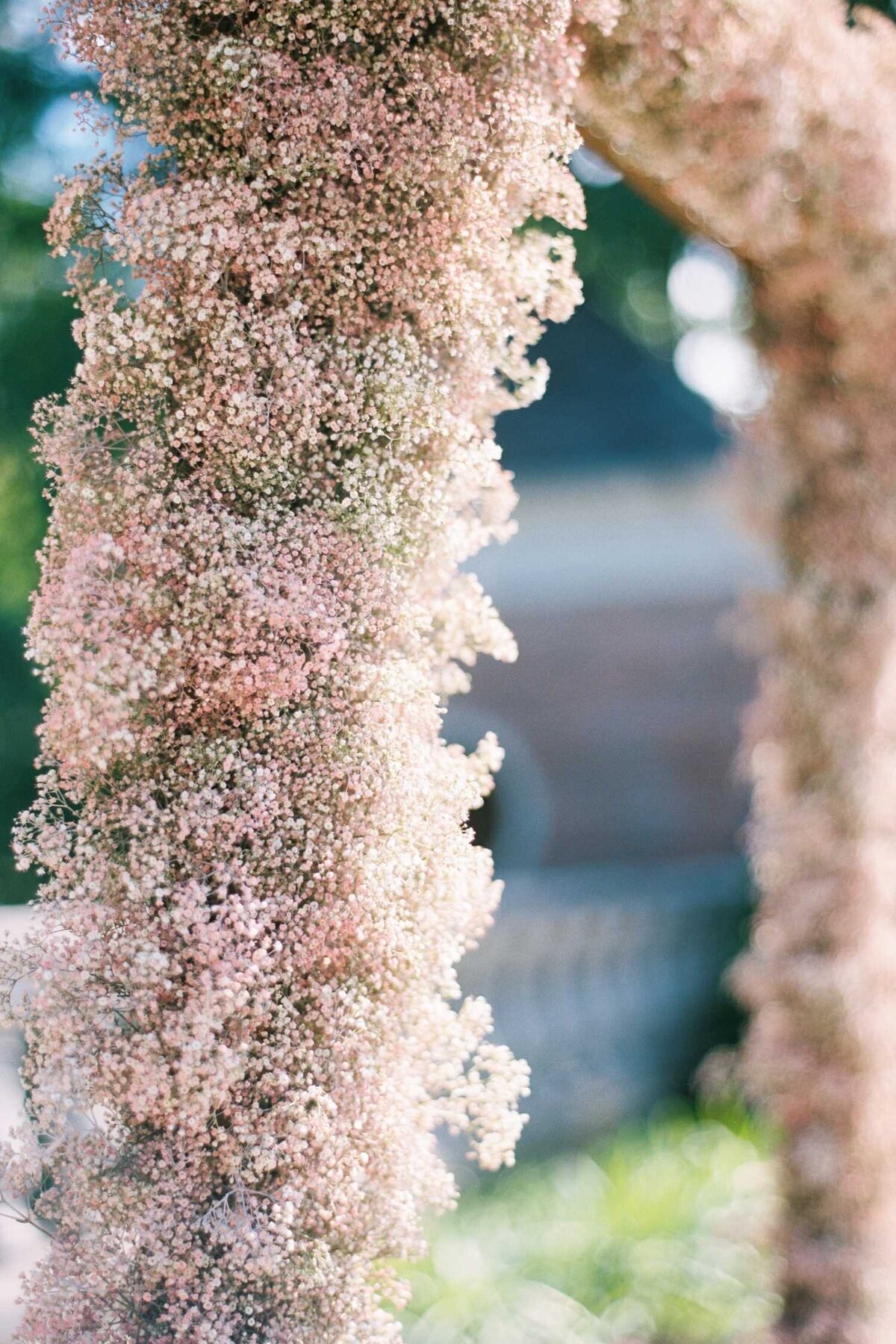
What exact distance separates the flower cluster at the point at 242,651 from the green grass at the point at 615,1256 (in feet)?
7.18

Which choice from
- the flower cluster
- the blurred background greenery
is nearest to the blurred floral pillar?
the blurred background greenery

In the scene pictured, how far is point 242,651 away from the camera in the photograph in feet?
4.09

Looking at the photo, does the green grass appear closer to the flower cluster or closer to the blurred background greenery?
the blurred background greenery

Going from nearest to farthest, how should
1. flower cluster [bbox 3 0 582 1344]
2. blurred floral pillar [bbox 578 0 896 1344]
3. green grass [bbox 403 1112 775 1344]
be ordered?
flower cluster [bbox 3 0 582 1344] < blurred floral pillar [bbox 578 0 896 1344] < green grass [bbox 403 1112 775 1344]

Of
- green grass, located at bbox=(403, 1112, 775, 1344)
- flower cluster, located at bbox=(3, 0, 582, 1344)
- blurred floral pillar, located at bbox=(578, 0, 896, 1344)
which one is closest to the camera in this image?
flower cluster, located at bbox=(3, 0, 582, 1344)

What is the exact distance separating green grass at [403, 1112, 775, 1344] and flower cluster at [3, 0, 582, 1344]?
2.19m

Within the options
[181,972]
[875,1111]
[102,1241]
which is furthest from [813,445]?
[102,1241]

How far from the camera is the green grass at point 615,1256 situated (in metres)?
3.18

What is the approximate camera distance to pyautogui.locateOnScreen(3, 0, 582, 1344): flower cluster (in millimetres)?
1215

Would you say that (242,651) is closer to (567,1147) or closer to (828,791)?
(828,791)

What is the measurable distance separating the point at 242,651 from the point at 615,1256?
10.4 ft

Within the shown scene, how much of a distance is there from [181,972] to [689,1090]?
5349 millimetres

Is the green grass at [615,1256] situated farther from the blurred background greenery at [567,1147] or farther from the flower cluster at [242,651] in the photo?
the flower cluster at [242,651]

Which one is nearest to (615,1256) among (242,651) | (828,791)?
(828,791)
